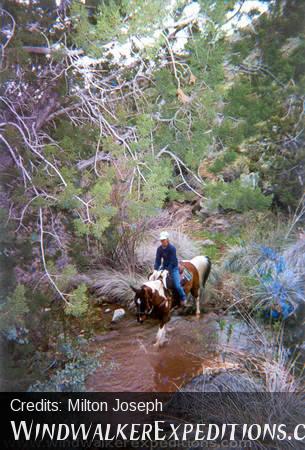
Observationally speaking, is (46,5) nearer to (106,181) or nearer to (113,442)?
(106,181)

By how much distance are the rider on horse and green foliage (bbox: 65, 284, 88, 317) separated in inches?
14.6

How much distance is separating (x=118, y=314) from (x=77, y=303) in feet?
0.67

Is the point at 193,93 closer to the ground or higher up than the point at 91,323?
higher up

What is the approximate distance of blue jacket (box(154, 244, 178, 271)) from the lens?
5.69ft

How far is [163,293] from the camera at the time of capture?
5.65 feet

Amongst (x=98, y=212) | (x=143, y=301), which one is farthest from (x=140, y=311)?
(x=98, y=212)

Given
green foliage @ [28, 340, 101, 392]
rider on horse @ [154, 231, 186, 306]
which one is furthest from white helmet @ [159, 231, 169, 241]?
green foliage @ [28, 340, 101, 392]

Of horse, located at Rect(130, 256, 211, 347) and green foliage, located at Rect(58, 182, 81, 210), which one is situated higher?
green foliage, located at Rect(58, 182, 81, 210)

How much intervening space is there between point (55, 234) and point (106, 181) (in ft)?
1.16

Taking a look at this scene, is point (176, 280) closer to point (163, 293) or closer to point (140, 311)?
point (163, 293)

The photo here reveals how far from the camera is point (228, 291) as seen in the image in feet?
5.80

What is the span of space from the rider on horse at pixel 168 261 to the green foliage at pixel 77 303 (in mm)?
372

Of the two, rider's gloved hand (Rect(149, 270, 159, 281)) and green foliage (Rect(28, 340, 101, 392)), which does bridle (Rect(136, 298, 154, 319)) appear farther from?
green foliage (Rect(28, 340, 101, 392))

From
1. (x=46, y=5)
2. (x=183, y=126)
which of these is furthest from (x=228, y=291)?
(x=46, y=5)
